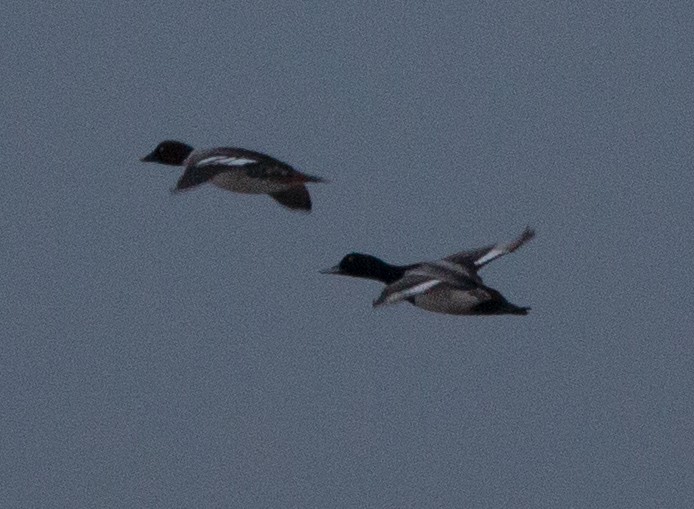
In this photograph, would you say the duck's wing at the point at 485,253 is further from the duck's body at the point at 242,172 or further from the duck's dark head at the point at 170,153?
the duck's dark head at the point at 170,153

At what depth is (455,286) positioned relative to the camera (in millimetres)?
21328

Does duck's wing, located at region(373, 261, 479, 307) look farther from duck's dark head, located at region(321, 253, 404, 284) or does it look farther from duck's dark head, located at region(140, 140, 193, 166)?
duck's dark head, located at region(140, 140, 193, 166)

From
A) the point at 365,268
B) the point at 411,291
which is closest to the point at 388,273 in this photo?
the point at 365,268

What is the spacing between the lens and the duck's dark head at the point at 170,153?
25.2 m

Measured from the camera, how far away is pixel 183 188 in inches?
846

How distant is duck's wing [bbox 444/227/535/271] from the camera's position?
2252 cm

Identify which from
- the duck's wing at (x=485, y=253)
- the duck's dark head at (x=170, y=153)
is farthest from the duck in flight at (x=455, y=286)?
the duck's dark head at (x=170, y=153)

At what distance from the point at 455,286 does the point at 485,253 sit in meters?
1.60

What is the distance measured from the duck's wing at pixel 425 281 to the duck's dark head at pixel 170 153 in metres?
4.07

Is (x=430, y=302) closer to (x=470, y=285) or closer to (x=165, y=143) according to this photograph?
(x=470, y=285)

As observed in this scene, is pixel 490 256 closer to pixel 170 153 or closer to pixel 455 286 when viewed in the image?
pixel 455 286

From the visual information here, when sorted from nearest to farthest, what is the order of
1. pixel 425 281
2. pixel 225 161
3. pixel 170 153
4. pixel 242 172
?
pixel 425 281, pixel 225 161, pixel 242 172, pixel 170 153

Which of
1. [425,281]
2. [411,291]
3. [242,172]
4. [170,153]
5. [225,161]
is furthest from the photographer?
[170,153]

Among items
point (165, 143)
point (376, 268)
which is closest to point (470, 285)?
point (376, 268)
